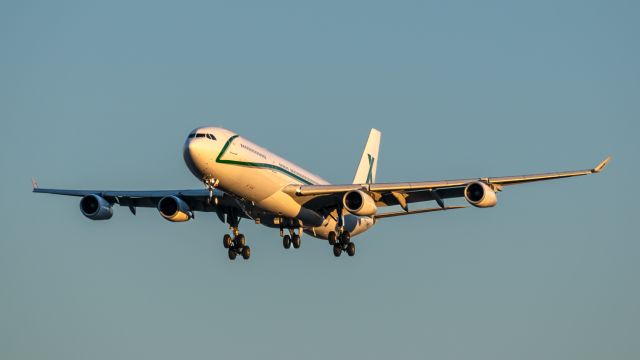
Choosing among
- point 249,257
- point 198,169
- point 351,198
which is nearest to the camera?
point 198,169

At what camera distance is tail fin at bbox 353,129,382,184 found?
8538 cm

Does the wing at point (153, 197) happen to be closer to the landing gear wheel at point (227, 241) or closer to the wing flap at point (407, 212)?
the landing gear wheel at point (227, 241)

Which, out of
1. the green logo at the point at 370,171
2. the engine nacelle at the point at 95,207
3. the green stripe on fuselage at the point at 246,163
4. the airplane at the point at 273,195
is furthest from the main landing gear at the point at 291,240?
the green logo at the point at 370,171

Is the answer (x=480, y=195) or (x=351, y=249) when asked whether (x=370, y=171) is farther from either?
(x=480, y=195)

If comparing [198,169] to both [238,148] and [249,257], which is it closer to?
[238,148]

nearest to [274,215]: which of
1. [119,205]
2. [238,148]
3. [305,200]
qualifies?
[305,200]

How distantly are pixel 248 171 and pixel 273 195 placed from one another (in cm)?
279

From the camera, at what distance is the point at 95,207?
7306cm

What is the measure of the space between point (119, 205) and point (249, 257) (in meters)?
8.67

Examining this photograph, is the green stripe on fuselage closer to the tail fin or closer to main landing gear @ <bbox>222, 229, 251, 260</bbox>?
main landing gear @ <bbox>222, 229, 251, 260</bbox>

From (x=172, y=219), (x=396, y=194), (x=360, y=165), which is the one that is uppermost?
(x=360, y=165)

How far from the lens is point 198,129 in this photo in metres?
64.2

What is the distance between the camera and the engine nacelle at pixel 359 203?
224ft

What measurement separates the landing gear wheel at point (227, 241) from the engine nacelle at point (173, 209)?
317cm
